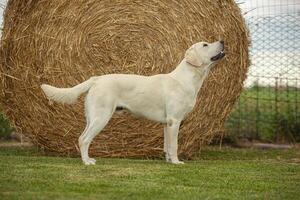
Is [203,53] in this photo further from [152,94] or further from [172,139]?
[172,139]

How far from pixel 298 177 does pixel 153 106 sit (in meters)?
1.77

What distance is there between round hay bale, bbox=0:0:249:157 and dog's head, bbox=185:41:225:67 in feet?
1.86

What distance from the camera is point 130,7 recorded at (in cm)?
853

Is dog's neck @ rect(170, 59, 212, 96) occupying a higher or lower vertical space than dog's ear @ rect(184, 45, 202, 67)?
lower

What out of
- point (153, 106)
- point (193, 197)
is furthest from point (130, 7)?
point (193, 197)

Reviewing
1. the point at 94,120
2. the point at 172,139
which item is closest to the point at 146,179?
the point at 94,120

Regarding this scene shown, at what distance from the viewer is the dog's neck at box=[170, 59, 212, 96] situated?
779cm

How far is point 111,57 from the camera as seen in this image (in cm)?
851

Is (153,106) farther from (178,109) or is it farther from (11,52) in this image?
(11,52)

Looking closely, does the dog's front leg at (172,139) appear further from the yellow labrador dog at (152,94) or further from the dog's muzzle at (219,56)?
the dog's muzzle at (219,56)

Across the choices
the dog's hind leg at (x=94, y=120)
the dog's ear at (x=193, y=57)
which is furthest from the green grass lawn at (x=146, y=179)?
the dog's ear at (x=193, y=57)

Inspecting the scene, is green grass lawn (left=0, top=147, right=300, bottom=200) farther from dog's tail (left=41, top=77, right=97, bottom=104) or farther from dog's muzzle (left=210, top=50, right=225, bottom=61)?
dog's muzzle (left=210, top=50, right=225, bottom=61)

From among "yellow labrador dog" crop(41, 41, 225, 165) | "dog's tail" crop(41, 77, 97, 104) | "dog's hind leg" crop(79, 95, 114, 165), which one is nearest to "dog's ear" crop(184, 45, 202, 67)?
"yellow labrador dog" crop(41, 41, 225, 165)

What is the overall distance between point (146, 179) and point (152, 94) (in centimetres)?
170
